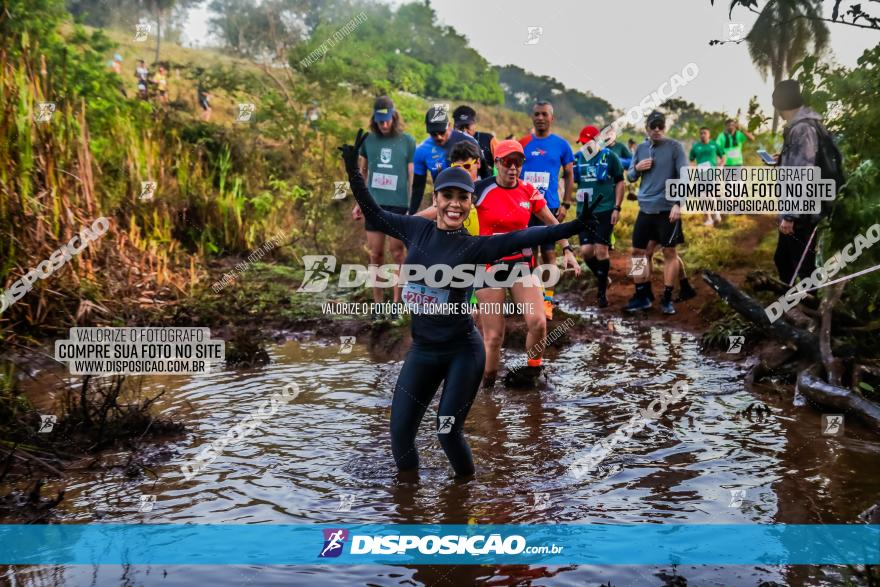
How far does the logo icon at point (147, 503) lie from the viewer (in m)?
4.91

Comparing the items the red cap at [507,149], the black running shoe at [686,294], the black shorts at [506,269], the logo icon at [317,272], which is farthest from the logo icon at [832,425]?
the logo icon at [317,272]

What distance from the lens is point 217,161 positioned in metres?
15.4

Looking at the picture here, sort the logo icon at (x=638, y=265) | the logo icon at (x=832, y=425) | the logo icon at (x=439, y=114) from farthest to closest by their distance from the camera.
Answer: the logo icon at (x=638, y=265), the logo icon at (x=439, y=114), the logo icon at (x=832, y=425)

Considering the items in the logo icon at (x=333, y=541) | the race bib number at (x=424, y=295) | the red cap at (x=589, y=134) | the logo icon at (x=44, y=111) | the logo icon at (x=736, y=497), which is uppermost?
the red cap at (x=589, y=134)

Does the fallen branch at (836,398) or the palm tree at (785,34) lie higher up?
the palm tree at (785,34)

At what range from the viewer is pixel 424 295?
5.28 m

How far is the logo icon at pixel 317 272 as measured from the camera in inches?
489

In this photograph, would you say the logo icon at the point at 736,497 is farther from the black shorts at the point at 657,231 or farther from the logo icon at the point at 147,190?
the logo icon at the point at 147,190

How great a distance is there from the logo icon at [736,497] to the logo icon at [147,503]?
3581 millimetres

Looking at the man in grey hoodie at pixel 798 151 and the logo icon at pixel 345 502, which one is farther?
the man in grey hoodie at pixel 798 151

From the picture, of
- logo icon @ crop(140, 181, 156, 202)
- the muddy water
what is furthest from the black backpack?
logo icon @ crop(140, 181, 156, 202)

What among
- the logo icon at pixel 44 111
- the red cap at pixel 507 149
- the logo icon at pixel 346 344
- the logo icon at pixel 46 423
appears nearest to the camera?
the logo icon at pixel 46 423

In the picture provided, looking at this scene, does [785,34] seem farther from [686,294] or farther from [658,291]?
[658,291]

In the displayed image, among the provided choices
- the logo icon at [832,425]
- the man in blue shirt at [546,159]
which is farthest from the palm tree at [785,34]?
the man in blue shirt at [546,159]
